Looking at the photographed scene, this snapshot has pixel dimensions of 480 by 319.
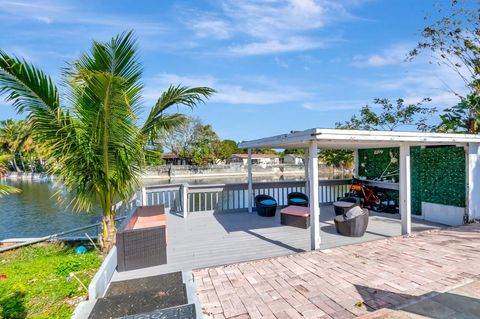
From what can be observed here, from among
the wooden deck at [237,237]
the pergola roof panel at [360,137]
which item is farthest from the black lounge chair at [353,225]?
the pergola roof panel at [360,137]

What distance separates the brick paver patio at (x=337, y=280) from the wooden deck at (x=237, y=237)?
1.32 ft

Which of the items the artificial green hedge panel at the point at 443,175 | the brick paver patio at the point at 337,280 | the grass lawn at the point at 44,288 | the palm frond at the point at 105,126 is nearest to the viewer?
the brick paver patio at the point at 337,280

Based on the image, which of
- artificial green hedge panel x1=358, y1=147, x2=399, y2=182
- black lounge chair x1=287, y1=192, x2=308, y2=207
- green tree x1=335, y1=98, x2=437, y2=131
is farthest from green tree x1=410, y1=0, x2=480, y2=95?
black lounge chair x1=287, y1=192, x2=308, y2=207

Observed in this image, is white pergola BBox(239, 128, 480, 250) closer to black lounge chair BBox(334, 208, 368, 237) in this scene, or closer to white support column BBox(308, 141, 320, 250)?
white support column BBox(308, 141, 320, 250)

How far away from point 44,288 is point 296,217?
4.45 m

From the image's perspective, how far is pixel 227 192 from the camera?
7461 millimetres

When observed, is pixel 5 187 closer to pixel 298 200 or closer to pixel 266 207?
pixel 266 207

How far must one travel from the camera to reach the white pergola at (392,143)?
396 cm

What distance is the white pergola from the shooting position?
13.0 feet

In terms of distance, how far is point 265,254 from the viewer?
4.03 metres

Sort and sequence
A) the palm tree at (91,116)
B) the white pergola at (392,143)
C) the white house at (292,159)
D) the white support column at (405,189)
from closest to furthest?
the palm tree at (91,116) → the white pergola at (392,143) → the white support column at (405,189) → the white house at (292,159)

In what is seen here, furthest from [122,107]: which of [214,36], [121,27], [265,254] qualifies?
[214,36]

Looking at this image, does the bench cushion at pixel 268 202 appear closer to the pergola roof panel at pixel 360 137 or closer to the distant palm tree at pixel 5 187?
the pergola roof panel at pixel 360 137

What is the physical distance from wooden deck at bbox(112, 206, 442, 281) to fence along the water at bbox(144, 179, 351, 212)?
0.60 m
